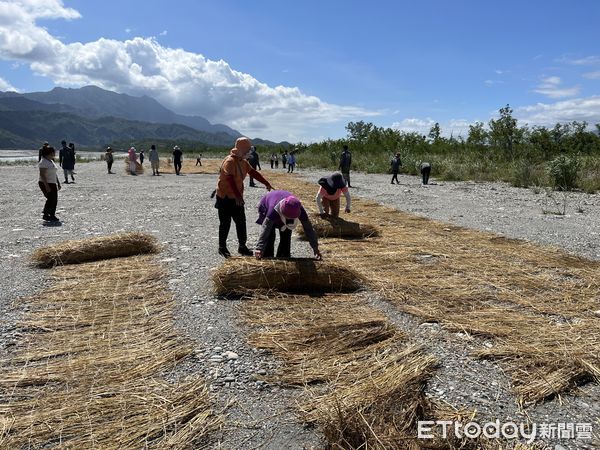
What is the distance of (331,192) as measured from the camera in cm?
724

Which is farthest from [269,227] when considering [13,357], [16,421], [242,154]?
Result: [16,421]

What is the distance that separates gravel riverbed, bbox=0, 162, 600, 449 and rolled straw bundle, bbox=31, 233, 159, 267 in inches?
9.1

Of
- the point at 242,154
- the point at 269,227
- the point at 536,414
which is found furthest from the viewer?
the point at 242,154

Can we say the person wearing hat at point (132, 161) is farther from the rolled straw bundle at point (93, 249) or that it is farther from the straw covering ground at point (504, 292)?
the straw covering ground at point (504, 292)

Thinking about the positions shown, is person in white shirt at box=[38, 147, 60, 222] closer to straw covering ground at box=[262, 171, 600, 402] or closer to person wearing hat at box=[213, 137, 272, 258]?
person wearing hat at box=[213, 137, 272, 258]

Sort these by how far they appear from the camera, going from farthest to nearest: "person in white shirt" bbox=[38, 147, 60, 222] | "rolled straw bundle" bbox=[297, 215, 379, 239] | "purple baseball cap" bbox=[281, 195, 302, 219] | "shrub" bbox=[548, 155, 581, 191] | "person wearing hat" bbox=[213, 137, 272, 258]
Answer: "shrub" bbox=[548, 155, 581, 191] < "person in white shirt" bbox=[38, 147, 60, 222] < "rolled straw bundle" bbox=[297, 215, 379, 239] < "person wearing hat" bbox=[213, 137, 272, 258] < "purple baseball cap" bbox=[281, 195, 302, 219]

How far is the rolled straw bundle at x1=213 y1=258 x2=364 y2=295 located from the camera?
4352 millimetres

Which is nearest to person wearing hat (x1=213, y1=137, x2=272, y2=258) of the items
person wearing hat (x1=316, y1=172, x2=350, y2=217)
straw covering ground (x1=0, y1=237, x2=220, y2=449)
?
A: person wearing hat (x1=316, y1=172, x2=350, y2=217)

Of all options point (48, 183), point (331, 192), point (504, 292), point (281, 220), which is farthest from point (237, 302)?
point (48, 183)

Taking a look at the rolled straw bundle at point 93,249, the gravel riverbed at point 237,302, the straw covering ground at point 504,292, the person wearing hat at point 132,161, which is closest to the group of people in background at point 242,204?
the gravel riverbed at point 237,302

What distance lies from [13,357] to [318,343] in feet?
7.44

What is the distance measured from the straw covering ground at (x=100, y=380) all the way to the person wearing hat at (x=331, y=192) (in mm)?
3517

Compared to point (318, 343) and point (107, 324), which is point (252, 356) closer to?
point (318, 343)

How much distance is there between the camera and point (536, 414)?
2.53 m
